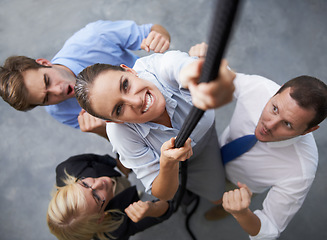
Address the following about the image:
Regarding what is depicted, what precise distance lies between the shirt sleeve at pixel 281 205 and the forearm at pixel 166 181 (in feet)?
1.70

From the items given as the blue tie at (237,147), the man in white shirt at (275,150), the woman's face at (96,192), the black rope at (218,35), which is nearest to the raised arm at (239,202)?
the man in white shirt at (275,150)

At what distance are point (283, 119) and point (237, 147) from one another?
0.33 m

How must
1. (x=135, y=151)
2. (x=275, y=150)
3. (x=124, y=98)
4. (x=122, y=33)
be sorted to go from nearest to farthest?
1. (x=124, y=98)
2. (x=135, y=151)
3. (x=275, y=150)
4. (x=122, y=33)

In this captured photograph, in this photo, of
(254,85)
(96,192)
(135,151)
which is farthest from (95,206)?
(254,85)

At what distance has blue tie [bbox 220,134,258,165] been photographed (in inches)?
52.7

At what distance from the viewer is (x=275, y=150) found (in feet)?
4.30

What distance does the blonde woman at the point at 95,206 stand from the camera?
1.32 m

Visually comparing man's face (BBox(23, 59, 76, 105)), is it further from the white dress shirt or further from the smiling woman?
the white dress shirt

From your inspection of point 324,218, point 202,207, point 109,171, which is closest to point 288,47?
point 324,218

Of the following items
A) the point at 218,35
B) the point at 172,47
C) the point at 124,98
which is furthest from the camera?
the point at 172,47

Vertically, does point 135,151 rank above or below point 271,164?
above

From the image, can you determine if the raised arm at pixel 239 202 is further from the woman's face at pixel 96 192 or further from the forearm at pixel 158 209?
the woman's face at pixel 96 192

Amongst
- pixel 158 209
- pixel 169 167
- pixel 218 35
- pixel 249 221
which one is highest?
pixel 218 35

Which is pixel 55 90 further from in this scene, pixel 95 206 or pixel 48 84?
pixel 95 206
